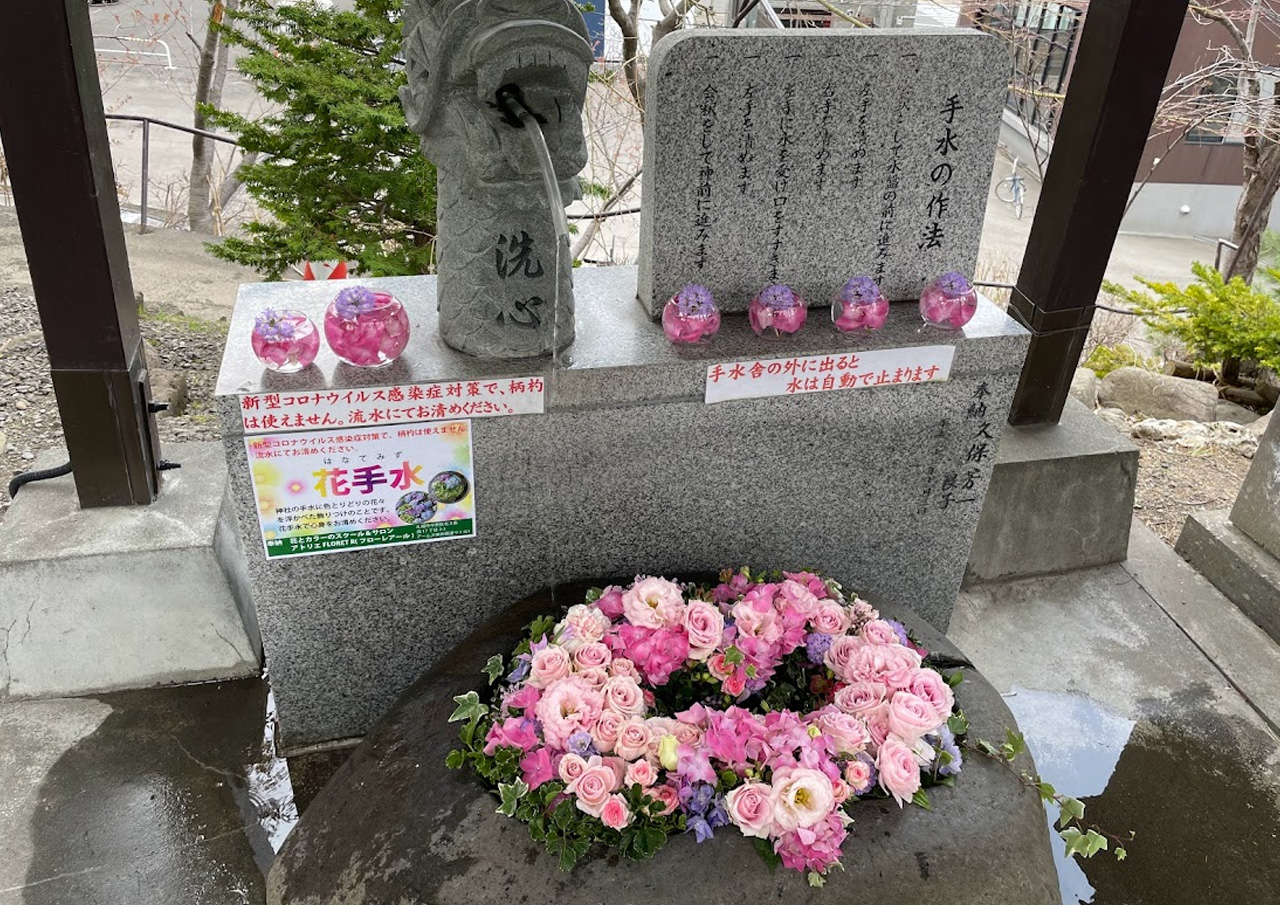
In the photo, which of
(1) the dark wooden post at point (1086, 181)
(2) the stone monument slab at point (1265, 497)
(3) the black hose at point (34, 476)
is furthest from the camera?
(2) the stone monument slab at point (1265, 497)

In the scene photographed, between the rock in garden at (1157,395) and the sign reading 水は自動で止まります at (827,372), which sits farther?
the rock in garden at (1157,395)

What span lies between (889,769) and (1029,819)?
0.53m

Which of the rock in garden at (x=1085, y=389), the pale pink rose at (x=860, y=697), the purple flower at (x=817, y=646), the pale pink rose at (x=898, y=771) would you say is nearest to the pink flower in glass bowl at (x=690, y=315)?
the purple flower at (x=817, y=646)

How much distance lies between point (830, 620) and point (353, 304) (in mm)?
1930

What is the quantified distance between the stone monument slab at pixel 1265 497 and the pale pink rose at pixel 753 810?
3635 mm

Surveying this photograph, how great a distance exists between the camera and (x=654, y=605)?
329cm

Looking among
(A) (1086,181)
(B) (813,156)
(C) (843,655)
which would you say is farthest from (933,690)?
(A) (1086,181)

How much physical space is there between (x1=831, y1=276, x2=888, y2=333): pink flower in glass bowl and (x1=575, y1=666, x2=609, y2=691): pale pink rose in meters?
1.65

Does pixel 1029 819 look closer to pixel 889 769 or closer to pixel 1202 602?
pixel 889 769

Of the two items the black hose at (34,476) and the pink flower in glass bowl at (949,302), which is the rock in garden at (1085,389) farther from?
the black hose at (34,476)

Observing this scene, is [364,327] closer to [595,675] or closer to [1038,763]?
[595,675]

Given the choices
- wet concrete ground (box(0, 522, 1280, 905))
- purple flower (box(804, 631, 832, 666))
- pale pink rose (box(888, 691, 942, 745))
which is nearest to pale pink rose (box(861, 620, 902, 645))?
purple flower (box(804, 631, 832, 666))

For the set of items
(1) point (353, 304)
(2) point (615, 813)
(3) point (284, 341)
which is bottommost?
(2) point (615, 813)

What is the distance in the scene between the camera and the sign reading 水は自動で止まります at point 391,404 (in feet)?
10.4
